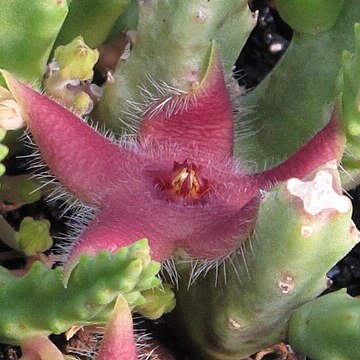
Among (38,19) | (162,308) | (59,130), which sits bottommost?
(162,308)

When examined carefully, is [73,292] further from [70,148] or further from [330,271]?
[330,271]

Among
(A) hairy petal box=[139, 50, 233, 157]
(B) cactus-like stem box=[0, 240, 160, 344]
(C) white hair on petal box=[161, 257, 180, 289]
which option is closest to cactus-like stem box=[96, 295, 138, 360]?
(B) cactus-like stem box=[0, 240, 160, 344]

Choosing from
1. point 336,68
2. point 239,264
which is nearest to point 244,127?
point 336,68

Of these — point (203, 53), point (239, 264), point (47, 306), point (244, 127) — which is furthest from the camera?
point (244, 127)

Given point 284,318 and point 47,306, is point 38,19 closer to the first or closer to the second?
point 47,306

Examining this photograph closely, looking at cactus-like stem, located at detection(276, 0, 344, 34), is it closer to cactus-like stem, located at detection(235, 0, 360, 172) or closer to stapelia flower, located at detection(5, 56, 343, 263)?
cactus-like stem, located at detection(235, 0, 360, 172)

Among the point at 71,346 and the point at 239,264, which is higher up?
the point at 239,264
